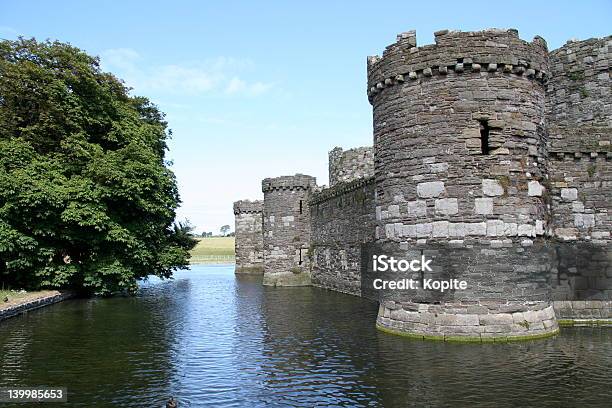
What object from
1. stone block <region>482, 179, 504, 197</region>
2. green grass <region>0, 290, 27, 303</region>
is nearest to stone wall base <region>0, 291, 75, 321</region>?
green grass <region>0, 290, 27, 303</region>

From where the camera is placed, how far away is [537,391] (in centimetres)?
995

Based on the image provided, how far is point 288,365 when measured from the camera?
41.6 feet

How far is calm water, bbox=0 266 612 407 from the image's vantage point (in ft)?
32.5

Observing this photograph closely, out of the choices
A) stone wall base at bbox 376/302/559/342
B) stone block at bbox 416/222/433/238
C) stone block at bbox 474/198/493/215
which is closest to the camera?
stone wall base at bbox 376/302/559/342

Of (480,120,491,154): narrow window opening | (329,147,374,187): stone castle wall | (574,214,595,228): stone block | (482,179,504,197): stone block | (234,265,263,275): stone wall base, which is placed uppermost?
(329,147,374,187): stone castle wall

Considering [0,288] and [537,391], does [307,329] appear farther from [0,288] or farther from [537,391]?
[0,288]

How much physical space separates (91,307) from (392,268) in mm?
15110

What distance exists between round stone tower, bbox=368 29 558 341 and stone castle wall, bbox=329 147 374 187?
16627mm

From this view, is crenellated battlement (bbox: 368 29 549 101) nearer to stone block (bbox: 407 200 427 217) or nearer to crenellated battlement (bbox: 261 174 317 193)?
stone block (bbox: 407 200 427 217)

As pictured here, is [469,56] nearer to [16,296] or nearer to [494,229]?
[494,229]

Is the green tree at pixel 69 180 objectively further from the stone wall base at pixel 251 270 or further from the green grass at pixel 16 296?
the stone wall base at pixel 251 270

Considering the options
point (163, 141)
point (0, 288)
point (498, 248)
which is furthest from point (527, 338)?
point (163, 141)

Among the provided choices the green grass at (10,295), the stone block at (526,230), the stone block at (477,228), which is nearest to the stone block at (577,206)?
the stone block at (526,230)

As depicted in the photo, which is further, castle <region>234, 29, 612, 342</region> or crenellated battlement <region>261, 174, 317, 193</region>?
crenellated battlement <region>261, 174, 317, 193</region>
